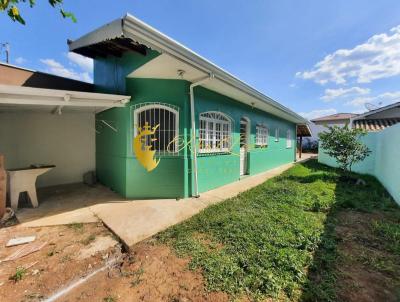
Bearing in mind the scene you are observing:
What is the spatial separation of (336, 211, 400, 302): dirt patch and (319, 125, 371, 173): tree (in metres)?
4.95

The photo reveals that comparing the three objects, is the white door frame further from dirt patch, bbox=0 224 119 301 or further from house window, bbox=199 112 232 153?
dirt patch, bbox=0 224 119 301

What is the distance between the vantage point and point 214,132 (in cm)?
672

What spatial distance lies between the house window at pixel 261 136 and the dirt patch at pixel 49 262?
25.5 feet

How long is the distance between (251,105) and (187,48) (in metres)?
5.52

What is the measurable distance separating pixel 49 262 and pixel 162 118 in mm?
3785

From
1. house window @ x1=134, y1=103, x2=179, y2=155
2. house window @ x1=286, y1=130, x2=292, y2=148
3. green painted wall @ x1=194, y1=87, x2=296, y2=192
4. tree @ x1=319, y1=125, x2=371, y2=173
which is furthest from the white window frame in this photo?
house window @ x1=134, y1=103, x2=179, y2=155

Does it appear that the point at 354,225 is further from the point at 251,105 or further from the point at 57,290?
the point at 251,105

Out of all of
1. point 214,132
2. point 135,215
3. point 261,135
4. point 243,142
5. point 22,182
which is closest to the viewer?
point 135,215

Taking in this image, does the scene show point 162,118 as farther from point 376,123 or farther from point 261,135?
point 376,123

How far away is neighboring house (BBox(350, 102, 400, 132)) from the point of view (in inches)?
517

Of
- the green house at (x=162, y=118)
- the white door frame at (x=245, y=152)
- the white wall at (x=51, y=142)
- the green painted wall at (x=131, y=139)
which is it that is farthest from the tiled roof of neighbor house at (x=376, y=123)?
the white wall at (x=51, y=142)

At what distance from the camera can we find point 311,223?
3.92 meters

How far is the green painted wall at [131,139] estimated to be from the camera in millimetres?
5340

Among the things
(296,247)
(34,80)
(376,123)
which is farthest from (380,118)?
(34,80)
